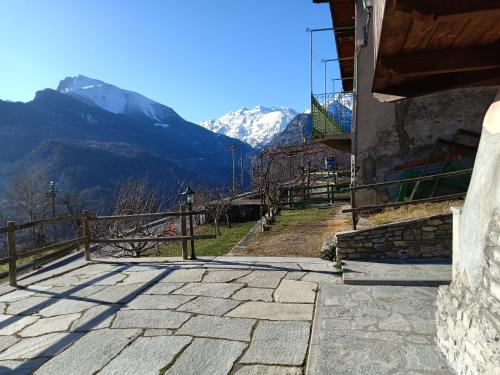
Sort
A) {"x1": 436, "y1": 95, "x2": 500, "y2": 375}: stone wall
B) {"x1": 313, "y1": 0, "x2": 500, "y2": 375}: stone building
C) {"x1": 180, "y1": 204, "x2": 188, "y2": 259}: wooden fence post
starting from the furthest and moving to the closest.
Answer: {"x1": 180, "y1": 204, "x2": 188, "y2": 259}: wooden fence post
{"x1": 436, "y1": 95, "x2": 500, "y2": 375}: stone wall
{"x1": 313, "y1": 0, "x2": 500, "y2": 375}: stone building

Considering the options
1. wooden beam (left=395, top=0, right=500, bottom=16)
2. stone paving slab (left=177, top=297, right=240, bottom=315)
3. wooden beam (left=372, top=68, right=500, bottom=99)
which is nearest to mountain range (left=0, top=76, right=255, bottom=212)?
stone paving slab (left=177, top=297, right=240, bottom=315)

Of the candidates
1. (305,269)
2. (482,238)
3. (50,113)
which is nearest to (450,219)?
(305,269)

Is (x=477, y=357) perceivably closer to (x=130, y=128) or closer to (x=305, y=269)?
(x=305, y=269)

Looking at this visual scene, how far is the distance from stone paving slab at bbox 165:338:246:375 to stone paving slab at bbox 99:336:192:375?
11 centimetres

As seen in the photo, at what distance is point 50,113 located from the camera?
17475 centimetres

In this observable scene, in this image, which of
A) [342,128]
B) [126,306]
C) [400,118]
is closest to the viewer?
[126,306]

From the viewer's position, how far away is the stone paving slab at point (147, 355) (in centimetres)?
350

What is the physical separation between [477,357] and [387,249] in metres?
4.03

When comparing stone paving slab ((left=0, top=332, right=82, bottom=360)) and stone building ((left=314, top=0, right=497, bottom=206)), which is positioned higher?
stone building ((left=314, top=0, right=497, bottom=206))

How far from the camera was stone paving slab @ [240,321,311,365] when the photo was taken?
141 inches

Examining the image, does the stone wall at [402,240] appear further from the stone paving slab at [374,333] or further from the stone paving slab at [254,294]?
the stone paving slab at [254,294]

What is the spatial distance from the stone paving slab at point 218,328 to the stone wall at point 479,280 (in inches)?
70.9

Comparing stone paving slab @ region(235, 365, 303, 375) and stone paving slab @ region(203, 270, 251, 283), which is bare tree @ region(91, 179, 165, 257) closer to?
stone paving slab @ region(203, 270, 251, 283)

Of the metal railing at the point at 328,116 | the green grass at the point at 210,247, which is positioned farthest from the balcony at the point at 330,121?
the green grass at the point at 210,247
